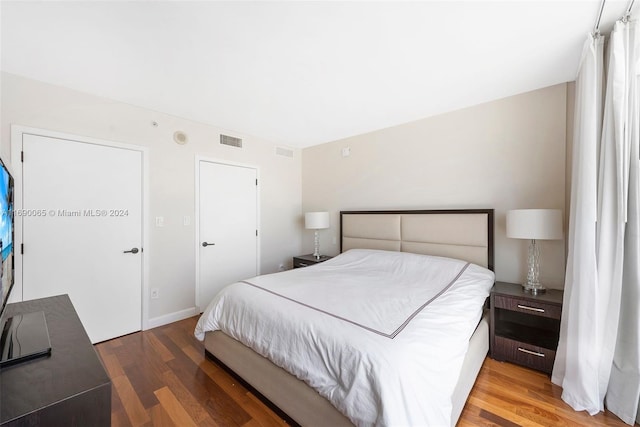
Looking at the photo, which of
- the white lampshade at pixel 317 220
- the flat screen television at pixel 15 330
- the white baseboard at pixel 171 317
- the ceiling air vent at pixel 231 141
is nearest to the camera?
the flat screen television at pixel 15 330

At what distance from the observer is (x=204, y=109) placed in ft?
9.34

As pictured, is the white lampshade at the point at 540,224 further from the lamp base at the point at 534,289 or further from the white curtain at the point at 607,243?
the lamp base at the point at 534,289

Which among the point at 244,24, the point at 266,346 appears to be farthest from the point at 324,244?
the point at 244,24

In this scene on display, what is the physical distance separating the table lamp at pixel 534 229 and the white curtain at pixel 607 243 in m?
0.32

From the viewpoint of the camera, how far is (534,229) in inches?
81.7

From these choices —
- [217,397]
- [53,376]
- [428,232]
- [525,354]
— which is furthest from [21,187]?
[525,354]

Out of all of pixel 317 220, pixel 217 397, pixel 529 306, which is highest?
pixel 317 220

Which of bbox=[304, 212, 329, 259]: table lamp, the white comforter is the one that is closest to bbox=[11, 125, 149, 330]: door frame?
the white comforter

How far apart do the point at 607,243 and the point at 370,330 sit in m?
1.59

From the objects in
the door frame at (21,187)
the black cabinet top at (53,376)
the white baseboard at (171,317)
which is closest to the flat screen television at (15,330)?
the black cabinet top at (53,376)

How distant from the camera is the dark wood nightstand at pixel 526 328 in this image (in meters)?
2.00

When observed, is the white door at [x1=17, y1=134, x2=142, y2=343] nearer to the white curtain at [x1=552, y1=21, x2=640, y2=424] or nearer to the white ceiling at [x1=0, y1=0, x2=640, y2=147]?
the white ceiling at [x1=0, y1=0, x2=640, y2=147]

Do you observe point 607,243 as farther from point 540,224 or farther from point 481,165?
point 481,165

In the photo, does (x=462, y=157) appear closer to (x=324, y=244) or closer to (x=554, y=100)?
(x=554, y=100)
